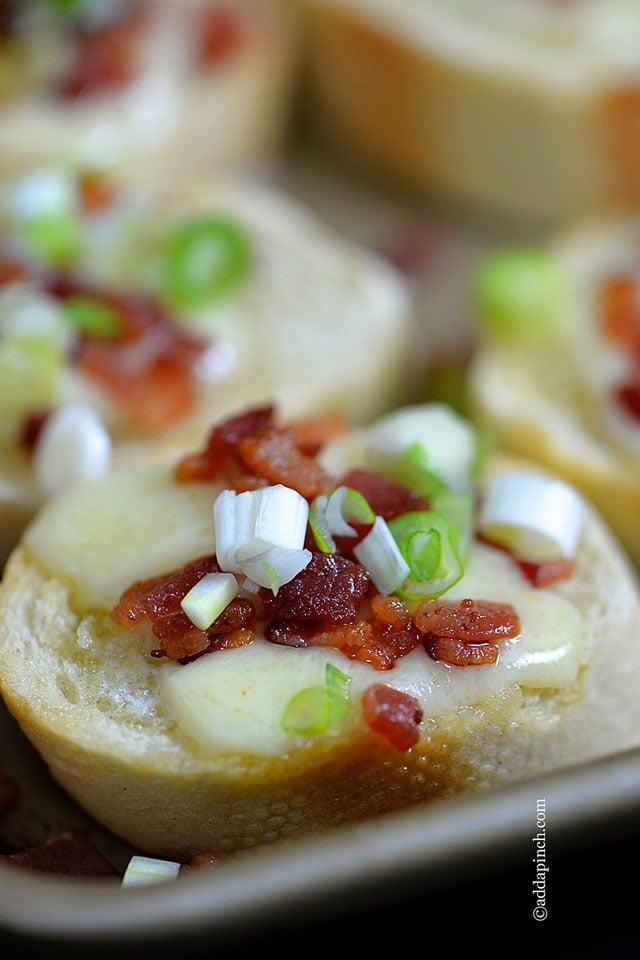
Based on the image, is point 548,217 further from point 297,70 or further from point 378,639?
point 378,639

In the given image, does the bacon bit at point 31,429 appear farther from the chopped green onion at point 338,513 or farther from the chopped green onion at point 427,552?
the chopped green onion at point 427,552

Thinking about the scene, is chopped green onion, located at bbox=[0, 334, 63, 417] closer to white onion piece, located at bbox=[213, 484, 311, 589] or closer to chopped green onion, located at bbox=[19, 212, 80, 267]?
chopped green onion, located at bbox=[19, 212, 80, 267]

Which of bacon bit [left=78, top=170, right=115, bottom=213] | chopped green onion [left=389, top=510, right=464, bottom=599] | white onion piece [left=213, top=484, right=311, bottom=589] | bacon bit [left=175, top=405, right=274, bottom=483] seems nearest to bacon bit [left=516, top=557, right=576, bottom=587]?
chopped green onion [left=389, top=510, right=464, bottom=599]

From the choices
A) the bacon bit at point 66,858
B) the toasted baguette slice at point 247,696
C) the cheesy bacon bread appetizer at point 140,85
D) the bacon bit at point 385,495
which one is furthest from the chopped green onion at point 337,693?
the cheesy bacon bread appetizer at point 140,85

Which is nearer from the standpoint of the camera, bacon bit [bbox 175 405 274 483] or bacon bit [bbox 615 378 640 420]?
bacon bit [bbox 175 405 274 483]

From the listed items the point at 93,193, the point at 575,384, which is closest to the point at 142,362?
the point at 93,193

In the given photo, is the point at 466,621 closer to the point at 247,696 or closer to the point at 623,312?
the point at 247,696

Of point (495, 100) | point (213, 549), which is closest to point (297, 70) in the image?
point (495, 100)
